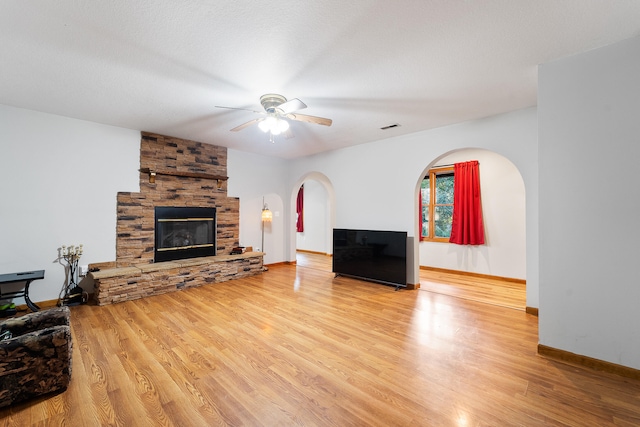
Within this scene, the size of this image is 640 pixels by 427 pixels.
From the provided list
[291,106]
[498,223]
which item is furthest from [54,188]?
[498,223]

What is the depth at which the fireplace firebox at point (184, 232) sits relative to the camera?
510 centimetres

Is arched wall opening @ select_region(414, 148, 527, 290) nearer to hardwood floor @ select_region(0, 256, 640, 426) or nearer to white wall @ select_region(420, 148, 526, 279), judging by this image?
white wall @ select_region(420, 148, 526, 279)

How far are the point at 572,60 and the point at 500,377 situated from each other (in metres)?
2.90

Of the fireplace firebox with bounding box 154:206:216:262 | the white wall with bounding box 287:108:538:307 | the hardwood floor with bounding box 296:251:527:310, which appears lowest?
the hardwood floor with bounding box 296:251:527:310

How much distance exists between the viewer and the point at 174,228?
5.28m

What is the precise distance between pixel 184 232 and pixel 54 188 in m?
2.00

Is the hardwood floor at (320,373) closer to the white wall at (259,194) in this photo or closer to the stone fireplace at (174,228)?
the stone fireplace at (174,228)

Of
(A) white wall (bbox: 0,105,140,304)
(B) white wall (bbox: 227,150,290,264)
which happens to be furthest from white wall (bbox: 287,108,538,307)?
(A) white wall (bbox: 0,105,140,304)

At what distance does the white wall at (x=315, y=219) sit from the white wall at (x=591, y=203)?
262 inches

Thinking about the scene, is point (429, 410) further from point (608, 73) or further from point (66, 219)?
point (66, 219)

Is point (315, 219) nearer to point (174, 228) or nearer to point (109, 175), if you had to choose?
point (174, 228)

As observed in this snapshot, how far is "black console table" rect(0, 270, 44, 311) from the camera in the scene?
347 centimetres

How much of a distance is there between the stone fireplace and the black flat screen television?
1.87 metres

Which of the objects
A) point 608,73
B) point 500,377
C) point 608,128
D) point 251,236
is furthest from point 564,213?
point 251,236
